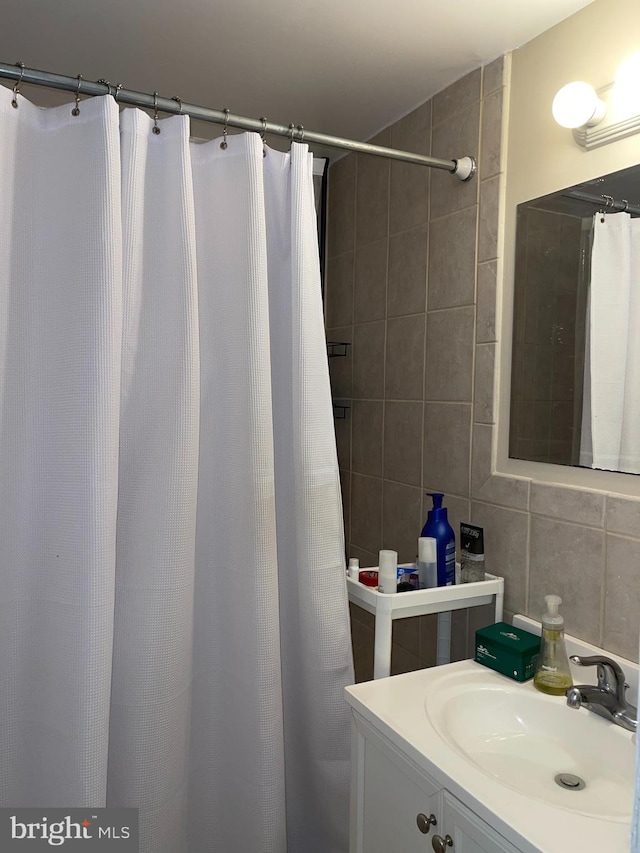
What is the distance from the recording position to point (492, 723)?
1.32 metres

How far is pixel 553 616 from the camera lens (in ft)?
4.35

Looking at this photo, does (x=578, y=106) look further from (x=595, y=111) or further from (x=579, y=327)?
(x=579, y=327)

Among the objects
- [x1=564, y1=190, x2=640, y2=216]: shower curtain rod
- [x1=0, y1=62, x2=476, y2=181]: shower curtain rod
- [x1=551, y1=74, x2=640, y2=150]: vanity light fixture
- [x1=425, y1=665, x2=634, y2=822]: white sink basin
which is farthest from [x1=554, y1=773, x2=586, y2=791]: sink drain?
[x1=0, y1=62, x2=476, y2=181]: shower curtain rod

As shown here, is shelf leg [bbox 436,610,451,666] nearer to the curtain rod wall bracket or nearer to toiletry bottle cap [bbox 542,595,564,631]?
toiletry bottle cap [bbox 542,595,564,631]

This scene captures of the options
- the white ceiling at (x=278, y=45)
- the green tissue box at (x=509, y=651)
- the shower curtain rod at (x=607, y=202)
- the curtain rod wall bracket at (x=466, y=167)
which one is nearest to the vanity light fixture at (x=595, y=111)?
the shower curtain rod at (x=607, y=202)

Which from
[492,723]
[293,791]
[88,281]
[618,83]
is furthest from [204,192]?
[293,791]

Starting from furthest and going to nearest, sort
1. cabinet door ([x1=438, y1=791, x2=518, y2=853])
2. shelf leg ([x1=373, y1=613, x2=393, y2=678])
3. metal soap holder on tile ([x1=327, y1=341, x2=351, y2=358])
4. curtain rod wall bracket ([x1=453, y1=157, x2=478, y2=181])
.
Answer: metal soap holder on tile ([x1=327, y1=341, x2=351, y2=358]), curtain rod wall bracket ([x1=453, y1=157, x2=478, y2=181]), shelf leg ([x1=373, y1=613, x2=393, y2=678]), cabinet door ([x1=438, y1=791, x2=518, y2=853])

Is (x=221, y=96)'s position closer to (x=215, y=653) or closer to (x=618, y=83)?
(x=618, y=83)

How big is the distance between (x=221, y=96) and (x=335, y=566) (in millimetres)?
1448

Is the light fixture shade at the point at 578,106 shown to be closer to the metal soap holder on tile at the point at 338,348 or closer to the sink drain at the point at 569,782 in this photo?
the metal soap holder on tile at the point at 338,348

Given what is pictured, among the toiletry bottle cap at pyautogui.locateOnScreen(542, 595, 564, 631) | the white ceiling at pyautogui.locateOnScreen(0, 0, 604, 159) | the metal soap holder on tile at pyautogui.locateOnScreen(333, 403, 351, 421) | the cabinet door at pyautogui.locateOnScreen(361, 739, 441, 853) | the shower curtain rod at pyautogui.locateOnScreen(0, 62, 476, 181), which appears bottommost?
the cabinet door at pyautogui.locateOnScreen(361, 739, 441, 853)

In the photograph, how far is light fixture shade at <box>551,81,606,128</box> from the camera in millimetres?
1305

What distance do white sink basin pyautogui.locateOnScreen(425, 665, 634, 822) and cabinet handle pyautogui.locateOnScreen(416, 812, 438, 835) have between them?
117 mm

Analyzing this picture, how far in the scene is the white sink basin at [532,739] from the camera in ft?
3.68
